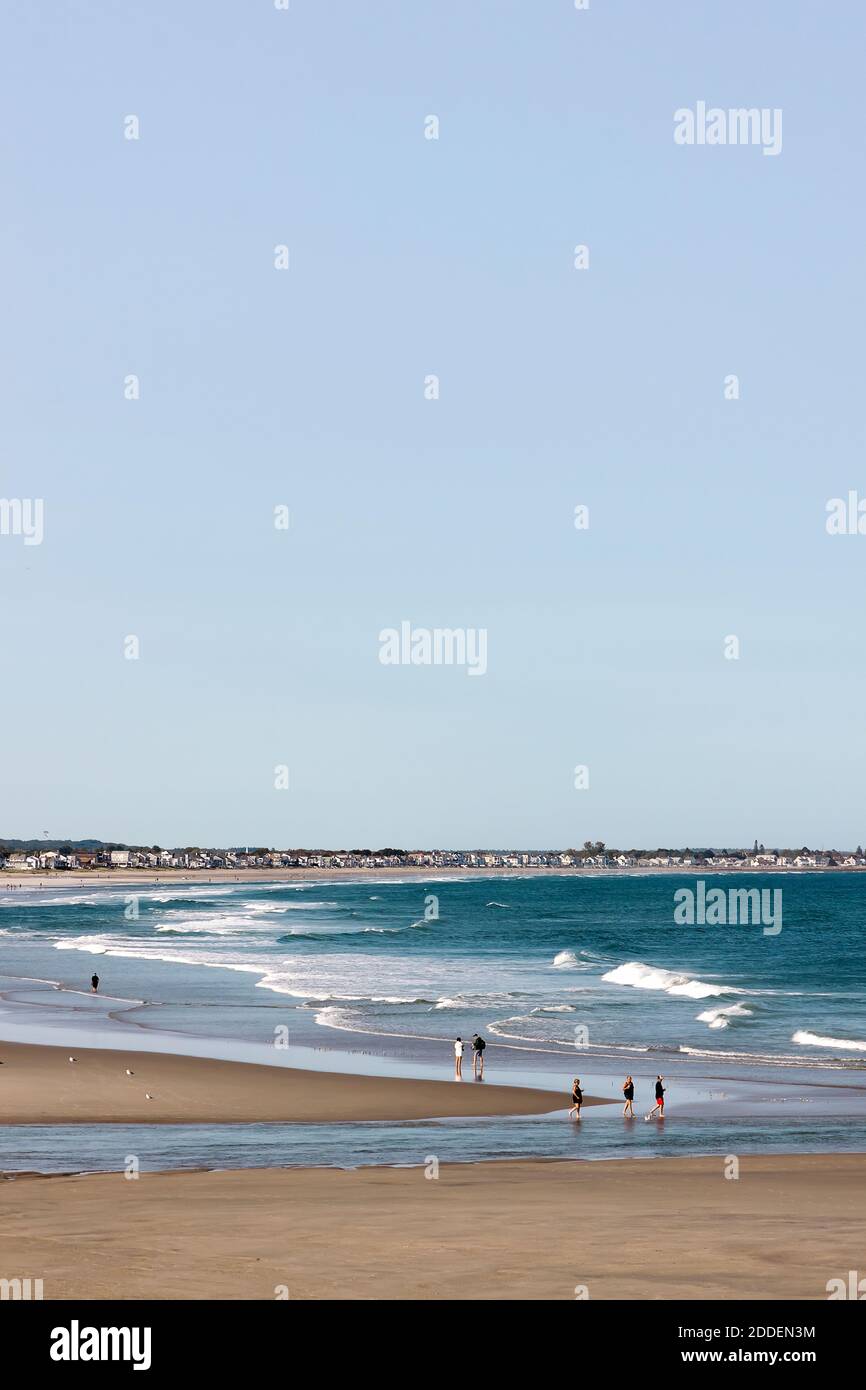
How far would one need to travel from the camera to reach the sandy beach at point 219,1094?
113ft

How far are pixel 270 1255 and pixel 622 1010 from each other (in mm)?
Answer: 43730

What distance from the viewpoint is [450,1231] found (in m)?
20.5

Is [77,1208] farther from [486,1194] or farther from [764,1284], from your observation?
[764,1284]

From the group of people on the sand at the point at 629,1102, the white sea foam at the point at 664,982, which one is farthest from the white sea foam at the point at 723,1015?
the group of people on the sand at the point at 629,1102

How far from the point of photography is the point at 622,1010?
2393 inches

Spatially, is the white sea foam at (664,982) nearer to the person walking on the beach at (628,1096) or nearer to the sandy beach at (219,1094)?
the sandy beach at (219,1094)

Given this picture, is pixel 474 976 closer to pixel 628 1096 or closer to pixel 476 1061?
pixel 476 1061

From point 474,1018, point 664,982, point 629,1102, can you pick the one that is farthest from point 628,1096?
point 664,982

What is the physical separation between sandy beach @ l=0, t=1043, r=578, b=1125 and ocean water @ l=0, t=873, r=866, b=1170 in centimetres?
156

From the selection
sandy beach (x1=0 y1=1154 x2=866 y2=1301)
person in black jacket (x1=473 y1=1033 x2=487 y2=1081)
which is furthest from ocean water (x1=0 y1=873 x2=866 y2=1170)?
sandy beach (x1=0 y1=1154 x2=866 y2=1301)

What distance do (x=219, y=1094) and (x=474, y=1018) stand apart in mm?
20769

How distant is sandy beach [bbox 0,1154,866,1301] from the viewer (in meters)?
17.0

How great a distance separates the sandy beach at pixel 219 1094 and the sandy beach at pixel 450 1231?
792 centimetres
